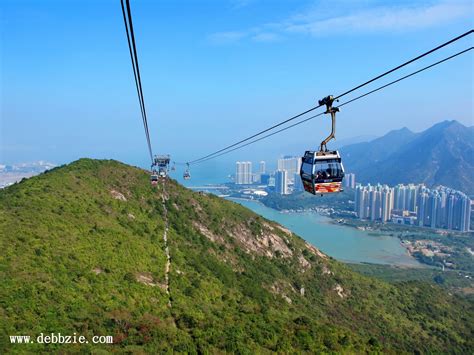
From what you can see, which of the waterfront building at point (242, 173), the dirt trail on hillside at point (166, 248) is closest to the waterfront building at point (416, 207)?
the waterfront building at point (242, 173)

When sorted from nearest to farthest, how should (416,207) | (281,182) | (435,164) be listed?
(416,207), (281,182), (435,164)

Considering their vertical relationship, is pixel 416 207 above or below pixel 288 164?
below

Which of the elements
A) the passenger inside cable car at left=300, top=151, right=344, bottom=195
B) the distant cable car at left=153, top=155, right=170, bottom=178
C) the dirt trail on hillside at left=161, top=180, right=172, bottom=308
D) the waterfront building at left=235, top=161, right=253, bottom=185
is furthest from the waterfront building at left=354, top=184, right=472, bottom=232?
the passenger inside cable car at left=300, top=151, right=344, bottom=195

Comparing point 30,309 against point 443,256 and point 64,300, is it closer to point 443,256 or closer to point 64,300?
point 64,300

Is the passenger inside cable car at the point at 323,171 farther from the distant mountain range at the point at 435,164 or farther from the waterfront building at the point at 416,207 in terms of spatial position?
the distant mountain range at the point at 435,164

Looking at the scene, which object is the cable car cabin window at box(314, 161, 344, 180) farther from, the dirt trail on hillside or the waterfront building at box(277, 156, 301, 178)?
the waterfront building at box(277, 156, 301, 178)

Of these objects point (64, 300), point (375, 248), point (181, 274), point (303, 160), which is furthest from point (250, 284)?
point (375, 248)

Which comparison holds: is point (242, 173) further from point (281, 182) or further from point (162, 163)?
point (162, 163)

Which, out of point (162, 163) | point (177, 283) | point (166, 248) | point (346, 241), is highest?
point (162, 163)

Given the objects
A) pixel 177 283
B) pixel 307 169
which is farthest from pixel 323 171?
pixel 177 283
